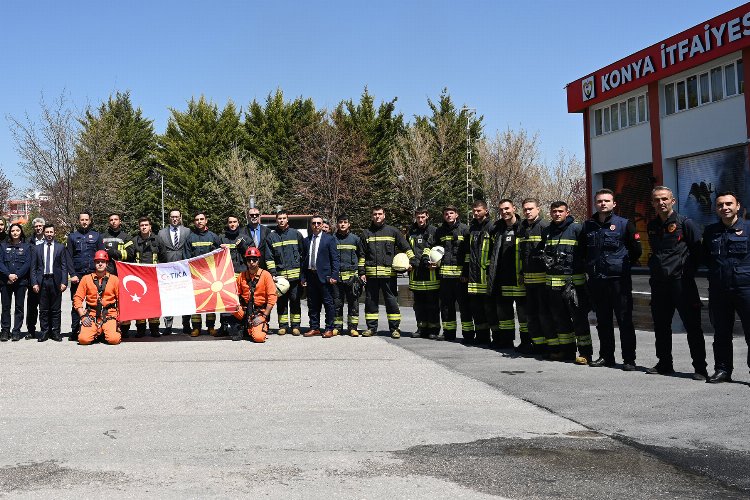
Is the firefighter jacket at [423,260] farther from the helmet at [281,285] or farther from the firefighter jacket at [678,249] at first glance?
the firefighter jacket at [678,249]

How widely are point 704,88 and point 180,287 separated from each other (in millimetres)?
26296

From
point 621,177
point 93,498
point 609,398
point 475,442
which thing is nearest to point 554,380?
point 609,398

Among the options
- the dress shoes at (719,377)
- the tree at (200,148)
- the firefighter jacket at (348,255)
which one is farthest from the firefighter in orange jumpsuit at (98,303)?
the tree at (200,148)

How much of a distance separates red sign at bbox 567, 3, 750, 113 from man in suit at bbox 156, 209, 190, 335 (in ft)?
77.6

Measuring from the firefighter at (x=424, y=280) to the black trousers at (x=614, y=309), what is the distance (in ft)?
11.7

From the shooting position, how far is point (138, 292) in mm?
14055

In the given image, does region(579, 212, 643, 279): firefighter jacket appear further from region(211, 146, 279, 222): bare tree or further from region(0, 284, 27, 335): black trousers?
region(211, 146, 279, 222): bare tree

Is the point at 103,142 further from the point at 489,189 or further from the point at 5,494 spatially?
the point at 5,494

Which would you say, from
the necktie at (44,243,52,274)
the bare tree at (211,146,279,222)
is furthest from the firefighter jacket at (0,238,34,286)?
the bare tree at (211,146,279,222)


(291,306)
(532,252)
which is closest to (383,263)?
(291,306)

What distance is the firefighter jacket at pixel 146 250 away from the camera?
1466cm

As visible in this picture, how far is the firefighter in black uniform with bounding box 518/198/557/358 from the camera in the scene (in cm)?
1089

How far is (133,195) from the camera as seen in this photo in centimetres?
6825

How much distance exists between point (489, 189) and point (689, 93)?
30.2 metres
